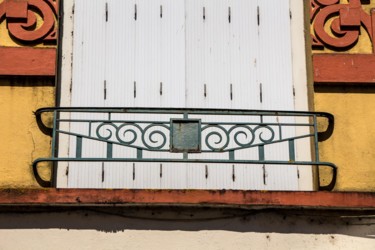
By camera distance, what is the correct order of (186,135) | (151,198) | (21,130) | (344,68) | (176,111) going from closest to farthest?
(151,198) → (186,135) → (176,111) → (21,130) → (344,68)

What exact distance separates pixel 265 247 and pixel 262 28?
102 inches

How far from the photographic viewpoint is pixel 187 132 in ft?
30.6

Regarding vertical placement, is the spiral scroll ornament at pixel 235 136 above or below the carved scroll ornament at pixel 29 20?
below

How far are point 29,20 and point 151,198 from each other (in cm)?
253

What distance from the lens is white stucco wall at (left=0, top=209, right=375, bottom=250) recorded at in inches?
354

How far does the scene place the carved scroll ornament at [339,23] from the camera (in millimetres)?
10164

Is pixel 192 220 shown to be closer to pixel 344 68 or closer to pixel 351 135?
pixel 351 135

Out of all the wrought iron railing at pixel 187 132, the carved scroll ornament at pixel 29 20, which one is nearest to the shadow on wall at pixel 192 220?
the wrought iron railing at pixel 187 132

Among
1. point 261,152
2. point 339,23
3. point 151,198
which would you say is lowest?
point 151,198

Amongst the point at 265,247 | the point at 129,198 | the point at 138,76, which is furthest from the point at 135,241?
the point at 138,76

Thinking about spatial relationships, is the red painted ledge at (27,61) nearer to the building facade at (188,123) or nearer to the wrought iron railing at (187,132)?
the building facade at (188,123)

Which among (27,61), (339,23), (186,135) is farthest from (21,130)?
(339,23)

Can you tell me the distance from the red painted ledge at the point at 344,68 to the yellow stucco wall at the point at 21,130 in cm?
285

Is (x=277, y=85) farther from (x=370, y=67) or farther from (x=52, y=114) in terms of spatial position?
(x=52, y=114)
